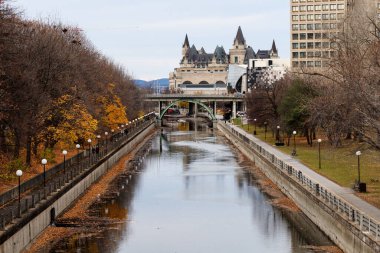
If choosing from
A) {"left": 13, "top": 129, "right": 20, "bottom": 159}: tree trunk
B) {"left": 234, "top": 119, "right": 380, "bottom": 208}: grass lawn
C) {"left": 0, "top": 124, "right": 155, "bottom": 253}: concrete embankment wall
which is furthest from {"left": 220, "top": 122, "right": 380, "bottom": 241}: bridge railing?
{"left": 13, "top": 129, "right": 20, "bottom": 159}: tree trunk

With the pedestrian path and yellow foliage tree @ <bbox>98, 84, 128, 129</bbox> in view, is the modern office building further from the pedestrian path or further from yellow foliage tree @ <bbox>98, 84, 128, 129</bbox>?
the pedestrian path

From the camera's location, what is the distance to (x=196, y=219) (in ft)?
146

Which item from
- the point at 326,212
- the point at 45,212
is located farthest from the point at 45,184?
the point at 326,212

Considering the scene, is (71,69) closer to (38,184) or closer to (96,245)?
(38,184)

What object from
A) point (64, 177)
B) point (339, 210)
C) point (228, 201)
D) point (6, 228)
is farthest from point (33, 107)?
point (339, 210)

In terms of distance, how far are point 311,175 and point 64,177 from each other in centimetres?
1861

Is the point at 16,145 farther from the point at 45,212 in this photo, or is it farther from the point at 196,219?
the point at 196,219

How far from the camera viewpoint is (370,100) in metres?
36.2

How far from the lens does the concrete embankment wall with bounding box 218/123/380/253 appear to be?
30.2 meters

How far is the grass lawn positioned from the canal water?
477 cm

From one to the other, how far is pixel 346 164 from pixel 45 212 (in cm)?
2839

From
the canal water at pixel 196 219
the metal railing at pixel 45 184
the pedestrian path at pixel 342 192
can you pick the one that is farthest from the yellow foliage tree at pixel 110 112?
the pedestrian path at pixel 342 192

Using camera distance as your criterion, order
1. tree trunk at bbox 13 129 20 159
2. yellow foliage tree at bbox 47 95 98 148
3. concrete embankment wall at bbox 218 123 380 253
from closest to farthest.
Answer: concrete embankment wall at bbox 218 123 380 253, tree trunk at bbox 13 129 20 159, yellow foliage tree at bbox 47 95 98 148

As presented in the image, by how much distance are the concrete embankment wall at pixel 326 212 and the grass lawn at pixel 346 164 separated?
2662 mm
